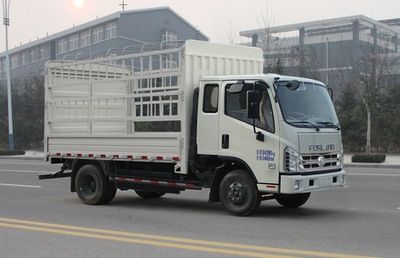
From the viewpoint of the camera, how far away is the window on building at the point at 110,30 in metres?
62.5

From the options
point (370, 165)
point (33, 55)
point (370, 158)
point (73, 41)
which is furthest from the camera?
point (33, 55)

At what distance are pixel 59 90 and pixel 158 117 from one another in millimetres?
3326

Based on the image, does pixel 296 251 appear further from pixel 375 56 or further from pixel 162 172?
pixel 375 56

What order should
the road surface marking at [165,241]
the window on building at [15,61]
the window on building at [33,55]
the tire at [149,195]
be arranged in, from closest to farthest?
the road surface marking at [165,241], the tire at [149,195], the window on building at [33,55], the window on building at [15,61]

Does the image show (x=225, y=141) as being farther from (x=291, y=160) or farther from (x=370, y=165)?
(x=370, y=165)

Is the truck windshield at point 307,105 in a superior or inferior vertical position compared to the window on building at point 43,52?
inferior

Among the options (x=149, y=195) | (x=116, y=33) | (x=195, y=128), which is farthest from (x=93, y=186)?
(x=116, y=33)

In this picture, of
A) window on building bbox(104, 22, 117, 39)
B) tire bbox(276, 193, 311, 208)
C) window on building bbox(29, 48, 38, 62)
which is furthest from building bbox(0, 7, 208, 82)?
tire bbox(276, 193, 311, 208)

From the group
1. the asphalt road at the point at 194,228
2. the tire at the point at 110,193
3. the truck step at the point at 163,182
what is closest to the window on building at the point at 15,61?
the asphalt road at the point at 194,228

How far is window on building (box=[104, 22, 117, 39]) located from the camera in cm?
6250

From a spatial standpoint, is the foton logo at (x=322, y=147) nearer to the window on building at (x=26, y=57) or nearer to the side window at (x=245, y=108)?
the side window at (x=245, y=108)

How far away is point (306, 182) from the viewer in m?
9.38

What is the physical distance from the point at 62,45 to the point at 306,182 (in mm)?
65373

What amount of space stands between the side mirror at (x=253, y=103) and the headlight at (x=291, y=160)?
2.61 feet
